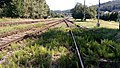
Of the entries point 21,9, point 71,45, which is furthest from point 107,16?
point 71,45

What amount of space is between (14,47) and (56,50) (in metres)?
2.03

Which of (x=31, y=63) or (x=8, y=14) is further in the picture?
(x=8, y=14)

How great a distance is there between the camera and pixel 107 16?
12925cm

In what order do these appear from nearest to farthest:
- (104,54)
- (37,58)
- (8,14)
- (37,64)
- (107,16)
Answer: (37,64) → (37,58) → (104,54) → (8,14) → (107,16)

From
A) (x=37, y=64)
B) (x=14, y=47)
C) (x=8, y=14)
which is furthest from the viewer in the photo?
(x=8, y=14)

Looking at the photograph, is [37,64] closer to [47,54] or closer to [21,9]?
[47,54]

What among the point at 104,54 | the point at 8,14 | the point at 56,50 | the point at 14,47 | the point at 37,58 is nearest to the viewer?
the point at 37,58

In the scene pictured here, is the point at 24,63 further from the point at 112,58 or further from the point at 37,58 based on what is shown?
the point at 112,58

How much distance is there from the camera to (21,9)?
64750mm

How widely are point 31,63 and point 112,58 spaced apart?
9.21 ft

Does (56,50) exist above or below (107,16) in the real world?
above

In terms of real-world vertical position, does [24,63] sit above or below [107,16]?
above

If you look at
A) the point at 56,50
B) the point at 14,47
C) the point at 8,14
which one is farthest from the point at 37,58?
the point at 8,14

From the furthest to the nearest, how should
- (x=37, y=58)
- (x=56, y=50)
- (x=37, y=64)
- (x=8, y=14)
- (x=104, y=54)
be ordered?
(x=8, y=14)
(x=56, y=50)
(x=104, y=54)
(x=37, y=58)
(x=37, y=64)
